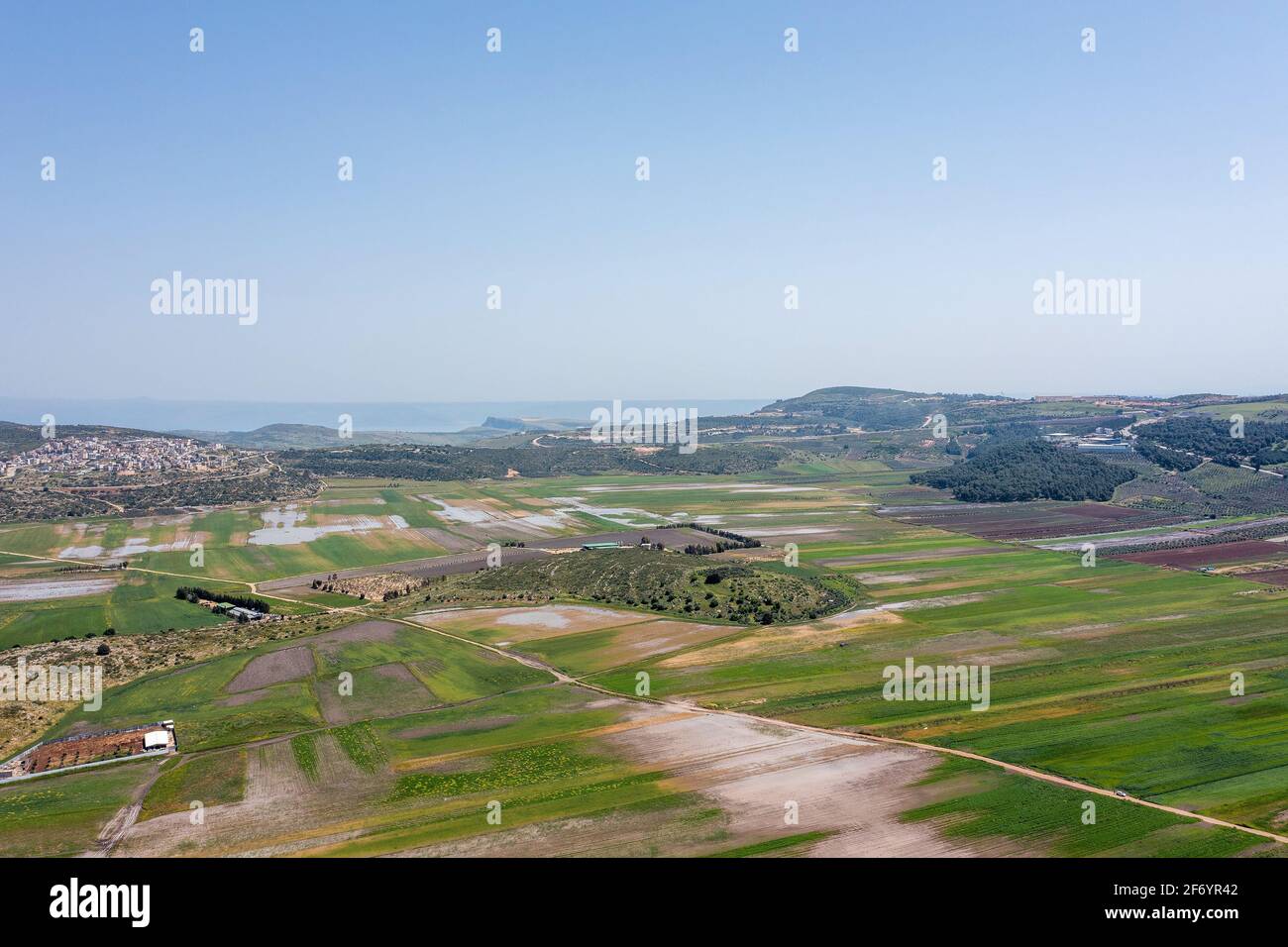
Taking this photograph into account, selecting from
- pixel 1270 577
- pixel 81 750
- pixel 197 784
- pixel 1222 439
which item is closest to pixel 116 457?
pixel 81 750

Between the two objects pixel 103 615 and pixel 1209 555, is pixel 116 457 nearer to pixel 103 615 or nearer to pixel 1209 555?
pixel 103 615

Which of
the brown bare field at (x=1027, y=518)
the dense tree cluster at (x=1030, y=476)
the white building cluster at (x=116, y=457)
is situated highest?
the white building cluster at (x=116, y=457)

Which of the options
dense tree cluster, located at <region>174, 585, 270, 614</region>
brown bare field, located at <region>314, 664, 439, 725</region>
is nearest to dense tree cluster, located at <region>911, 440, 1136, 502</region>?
dense tree cluster, located at <region>174, 585, 270, 614</region>

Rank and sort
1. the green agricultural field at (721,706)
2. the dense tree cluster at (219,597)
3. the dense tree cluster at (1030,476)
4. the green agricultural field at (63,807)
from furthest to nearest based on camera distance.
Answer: the dense tree cluster at (1030,476) < the dense tree cluster at (219,597) < the green agricultural field at (721,706) < the green agricultural field at (63,807)

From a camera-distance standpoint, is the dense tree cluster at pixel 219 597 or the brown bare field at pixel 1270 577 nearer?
the dense tree cluster at pixel 219 597

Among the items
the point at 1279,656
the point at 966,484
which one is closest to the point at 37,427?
the point at 966,484

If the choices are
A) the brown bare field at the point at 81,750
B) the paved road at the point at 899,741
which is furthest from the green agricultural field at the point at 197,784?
the paved road at the point at 899,741

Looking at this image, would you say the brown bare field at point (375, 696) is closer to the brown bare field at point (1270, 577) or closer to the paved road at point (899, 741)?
the paved road at point (899, 741)

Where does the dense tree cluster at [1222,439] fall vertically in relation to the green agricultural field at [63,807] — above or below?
above
